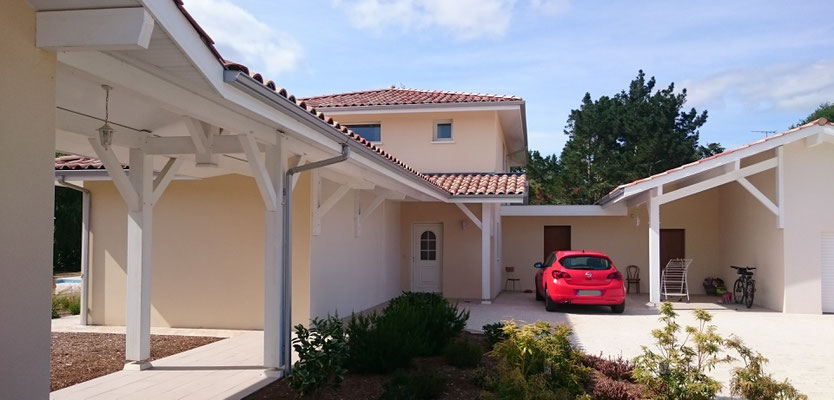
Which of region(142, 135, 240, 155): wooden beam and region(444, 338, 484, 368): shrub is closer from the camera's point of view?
region(142, 135, 240, 155): wooden beam

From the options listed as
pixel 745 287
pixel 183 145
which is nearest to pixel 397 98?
pixel 745 287

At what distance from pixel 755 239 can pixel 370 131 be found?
34.4ft

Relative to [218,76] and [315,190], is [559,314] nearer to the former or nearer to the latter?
[315,190]

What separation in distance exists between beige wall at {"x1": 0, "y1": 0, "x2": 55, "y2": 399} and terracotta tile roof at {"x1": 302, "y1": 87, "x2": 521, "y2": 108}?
14.8m

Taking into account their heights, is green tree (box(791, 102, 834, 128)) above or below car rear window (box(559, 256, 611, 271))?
above

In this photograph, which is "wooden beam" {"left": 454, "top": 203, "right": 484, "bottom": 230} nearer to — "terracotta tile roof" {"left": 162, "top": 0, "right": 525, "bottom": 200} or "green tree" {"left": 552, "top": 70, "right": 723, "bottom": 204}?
"terracotta tile roof" {"left": 162, "top": 0, "right": 525, "bottom": 200}

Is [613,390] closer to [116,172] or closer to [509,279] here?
[116,172]

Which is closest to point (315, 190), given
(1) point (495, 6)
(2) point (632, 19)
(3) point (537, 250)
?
(1) point (495, 6)

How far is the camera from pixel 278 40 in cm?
1072

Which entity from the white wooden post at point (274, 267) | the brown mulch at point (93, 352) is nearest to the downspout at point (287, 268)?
the white wooden post at point (274, 267)

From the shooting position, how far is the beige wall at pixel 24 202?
3623 millimetres

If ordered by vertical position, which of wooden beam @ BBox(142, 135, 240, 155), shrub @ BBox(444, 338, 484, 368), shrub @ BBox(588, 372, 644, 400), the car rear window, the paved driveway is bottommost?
the paved driveway

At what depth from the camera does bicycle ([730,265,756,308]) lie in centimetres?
1606

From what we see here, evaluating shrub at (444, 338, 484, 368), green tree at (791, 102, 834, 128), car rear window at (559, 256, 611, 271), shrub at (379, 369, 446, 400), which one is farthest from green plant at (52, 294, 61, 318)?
green tree at (791, 102, 834, 128)
